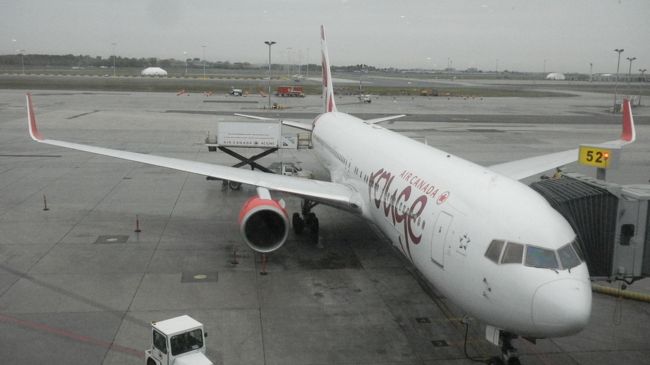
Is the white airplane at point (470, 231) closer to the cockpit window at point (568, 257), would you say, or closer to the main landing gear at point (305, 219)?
the cockpit window at point (568, 257)

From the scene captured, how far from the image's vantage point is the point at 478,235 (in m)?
11.1

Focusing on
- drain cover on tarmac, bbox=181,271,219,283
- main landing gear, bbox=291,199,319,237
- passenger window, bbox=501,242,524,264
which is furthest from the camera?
main landing gear, bbox=291,199,319,237

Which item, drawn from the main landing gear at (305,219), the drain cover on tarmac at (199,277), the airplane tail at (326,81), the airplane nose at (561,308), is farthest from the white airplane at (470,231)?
the airplane tail at (326,81)

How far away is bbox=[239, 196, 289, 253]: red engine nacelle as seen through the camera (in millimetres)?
17094

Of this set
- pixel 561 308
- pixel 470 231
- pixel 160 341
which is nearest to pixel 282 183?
pixel 160 341

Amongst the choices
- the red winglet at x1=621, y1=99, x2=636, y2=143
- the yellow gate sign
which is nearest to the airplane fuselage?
the yellow gate sign

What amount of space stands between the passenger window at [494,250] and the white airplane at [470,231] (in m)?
0.02

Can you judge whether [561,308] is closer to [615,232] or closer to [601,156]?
[615,232]

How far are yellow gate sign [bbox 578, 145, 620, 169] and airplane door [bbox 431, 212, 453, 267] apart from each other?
29.3 ft

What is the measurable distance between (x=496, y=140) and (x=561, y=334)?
135 feet

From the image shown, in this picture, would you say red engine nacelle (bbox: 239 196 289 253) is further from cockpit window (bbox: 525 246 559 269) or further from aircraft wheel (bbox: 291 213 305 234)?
cockpit window (bbox: 525 246 559 269)

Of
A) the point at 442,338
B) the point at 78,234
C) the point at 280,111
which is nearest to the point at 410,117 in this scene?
the point at 280,111

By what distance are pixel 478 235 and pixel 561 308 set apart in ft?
6.78

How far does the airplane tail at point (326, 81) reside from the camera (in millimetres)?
30797
